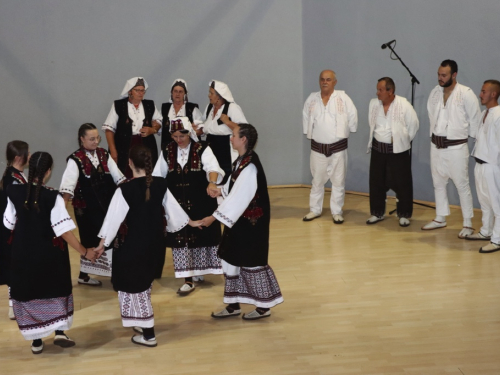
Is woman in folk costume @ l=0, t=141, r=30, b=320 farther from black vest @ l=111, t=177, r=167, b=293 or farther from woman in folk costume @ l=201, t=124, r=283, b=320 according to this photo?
woman in folk costume @ l=201, t=124, r=283, b=320

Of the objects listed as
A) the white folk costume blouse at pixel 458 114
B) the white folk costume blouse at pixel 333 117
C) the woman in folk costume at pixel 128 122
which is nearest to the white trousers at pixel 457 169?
the white folk costume blouse at pixel 458 114

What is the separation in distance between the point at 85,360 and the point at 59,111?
5037mm

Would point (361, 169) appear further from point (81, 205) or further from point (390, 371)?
point (390, 371)

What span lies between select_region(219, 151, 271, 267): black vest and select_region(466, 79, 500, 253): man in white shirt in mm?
2586

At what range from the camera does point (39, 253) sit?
4.07 m

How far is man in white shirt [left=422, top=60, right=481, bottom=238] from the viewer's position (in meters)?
6.42

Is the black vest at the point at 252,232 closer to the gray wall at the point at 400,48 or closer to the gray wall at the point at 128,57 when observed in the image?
the gray wall at the point at 400,48

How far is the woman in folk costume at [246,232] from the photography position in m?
4.39

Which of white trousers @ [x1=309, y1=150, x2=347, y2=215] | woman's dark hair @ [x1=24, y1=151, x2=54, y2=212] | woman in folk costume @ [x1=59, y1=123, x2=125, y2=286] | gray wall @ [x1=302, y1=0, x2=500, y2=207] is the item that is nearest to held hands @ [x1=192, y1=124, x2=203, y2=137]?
woman in folk costume @ [x1=59, y1=123, x2=125, y2=286]

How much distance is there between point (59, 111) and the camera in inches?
335

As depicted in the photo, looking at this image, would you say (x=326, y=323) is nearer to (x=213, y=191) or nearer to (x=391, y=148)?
(x=213, y=191)

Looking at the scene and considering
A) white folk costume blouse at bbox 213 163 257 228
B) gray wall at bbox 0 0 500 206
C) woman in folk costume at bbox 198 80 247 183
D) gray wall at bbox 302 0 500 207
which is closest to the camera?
white folk costume blouse at bbox 213 163 257 228

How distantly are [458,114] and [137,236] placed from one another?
3.68 m

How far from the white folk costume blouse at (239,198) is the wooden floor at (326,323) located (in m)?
0.79
